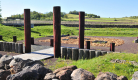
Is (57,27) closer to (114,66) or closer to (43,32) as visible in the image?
(114,66)

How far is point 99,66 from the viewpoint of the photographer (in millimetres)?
9547

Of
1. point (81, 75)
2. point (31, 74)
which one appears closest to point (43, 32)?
point (31, 74)

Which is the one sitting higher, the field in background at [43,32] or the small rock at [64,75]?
the field in background at [43,32]

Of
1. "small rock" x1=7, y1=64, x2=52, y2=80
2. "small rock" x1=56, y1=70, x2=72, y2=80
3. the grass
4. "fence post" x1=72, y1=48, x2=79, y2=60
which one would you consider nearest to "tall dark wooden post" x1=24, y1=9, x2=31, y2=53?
"fence post" x1=72, y1=48, x2=79, y2=60

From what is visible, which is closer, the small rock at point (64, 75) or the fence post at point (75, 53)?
the small rock at point (64, 75)

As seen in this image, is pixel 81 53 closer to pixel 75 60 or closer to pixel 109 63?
pixel 75 60

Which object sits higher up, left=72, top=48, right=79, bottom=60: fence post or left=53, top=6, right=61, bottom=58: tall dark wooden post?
left=53, top=6, right=61, bottom=58: tall dark wooden post

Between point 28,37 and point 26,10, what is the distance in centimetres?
244

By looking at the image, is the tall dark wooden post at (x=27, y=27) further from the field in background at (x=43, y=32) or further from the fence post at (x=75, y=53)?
the field in background at (x=43, y=32)

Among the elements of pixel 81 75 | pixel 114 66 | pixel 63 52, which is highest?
pixel 81 75

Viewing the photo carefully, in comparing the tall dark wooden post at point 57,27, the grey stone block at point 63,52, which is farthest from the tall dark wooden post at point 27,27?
the grey stone block at point 63,52

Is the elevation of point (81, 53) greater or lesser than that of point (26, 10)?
lesser

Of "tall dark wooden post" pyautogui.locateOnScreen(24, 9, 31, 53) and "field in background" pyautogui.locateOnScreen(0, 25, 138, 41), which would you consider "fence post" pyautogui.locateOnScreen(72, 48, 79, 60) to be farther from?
"field in background" pyautogui.locateOnScreen(0, 25, 138, 41)

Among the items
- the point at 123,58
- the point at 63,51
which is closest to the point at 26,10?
the point at 63,51
